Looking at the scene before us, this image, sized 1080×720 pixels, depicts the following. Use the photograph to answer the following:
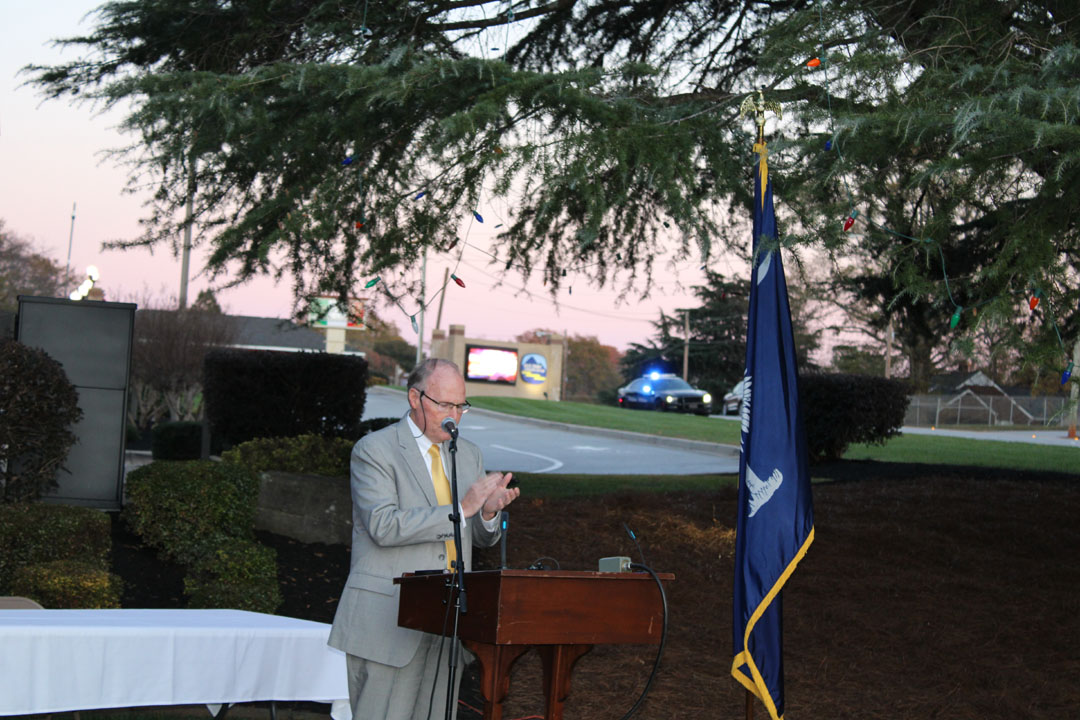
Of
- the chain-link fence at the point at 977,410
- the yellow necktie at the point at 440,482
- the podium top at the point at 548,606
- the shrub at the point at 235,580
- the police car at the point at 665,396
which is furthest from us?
the chain-link fence at the point at 977,410

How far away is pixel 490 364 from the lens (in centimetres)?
6088

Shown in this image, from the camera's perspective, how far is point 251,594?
24.0ft

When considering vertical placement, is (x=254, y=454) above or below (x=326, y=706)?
above

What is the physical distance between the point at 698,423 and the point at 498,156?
28963 millimetres

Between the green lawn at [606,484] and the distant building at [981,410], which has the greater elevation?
the distant building at [981,410]

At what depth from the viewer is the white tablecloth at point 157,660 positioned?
4.54 metres

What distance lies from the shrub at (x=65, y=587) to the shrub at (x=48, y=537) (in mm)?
339

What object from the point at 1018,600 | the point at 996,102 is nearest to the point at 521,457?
the point at 1018,600

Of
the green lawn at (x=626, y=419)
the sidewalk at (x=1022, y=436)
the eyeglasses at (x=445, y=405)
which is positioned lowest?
the green lawn at (x=626, y=419)

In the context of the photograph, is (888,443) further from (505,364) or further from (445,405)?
(505,364)

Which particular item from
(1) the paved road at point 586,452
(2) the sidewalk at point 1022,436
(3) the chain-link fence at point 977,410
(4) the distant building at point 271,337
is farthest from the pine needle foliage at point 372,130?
(4) the distant building at point 271,337

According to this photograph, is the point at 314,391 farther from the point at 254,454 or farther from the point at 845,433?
the point at 845,433

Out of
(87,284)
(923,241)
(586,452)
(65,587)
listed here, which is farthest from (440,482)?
(586,452)

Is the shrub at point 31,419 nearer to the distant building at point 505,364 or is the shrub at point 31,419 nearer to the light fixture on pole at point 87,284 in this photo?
the light fixture on pole at point 87,284
